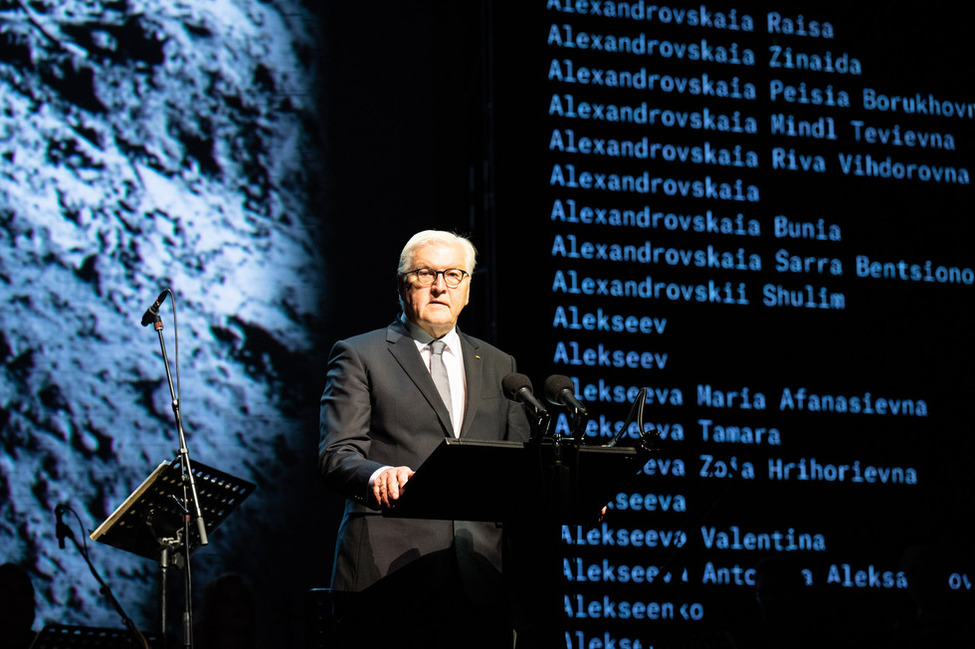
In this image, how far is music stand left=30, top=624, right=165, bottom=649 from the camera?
3.50 meters

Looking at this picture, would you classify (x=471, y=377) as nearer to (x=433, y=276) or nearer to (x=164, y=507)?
(x=433, y=276)

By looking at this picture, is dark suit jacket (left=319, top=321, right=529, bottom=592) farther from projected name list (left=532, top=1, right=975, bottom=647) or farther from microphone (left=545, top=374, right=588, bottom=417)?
projected name list (left=532, top=1, right=975, bottom=647)

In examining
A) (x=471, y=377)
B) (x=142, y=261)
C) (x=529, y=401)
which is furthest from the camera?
(x=142, y=261)

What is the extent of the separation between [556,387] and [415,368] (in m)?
0.54

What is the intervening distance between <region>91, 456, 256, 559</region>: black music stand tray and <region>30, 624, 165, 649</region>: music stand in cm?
26

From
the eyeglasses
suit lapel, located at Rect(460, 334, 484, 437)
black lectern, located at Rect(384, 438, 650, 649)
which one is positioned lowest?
black lectern, located at Rect(384, 438, 650, 649)

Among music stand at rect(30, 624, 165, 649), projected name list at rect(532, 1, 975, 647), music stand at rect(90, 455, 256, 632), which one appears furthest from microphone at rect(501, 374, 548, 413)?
projected name list at rect(532, 1, 975, 647)

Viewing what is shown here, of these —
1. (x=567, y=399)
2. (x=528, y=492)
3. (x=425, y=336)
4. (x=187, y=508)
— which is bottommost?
(x=528, y=492)

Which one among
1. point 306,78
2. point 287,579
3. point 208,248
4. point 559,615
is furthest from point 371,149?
point 559,615

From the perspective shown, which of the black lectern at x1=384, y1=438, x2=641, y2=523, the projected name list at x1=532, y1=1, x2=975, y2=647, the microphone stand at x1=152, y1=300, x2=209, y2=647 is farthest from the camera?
the projected name list at x1=532, y1=1, x2=975, y2=647

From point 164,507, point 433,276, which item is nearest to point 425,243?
point 433,276

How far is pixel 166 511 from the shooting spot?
3.58m

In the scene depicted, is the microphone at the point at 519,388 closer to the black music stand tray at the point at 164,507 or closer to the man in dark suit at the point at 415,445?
the man in dark suit at the point at 415,445

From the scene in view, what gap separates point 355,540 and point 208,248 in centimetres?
242
